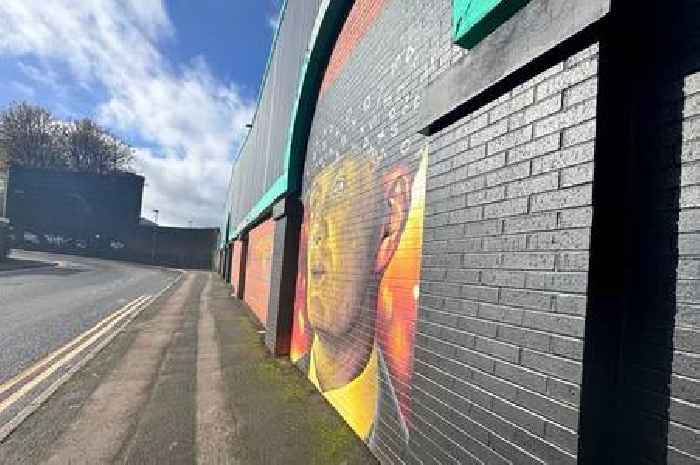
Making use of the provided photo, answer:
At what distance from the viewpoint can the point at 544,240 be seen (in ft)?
8.48

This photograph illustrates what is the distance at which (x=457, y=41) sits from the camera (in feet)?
11.5

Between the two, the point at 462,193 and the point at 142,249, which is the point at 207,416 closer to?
the point at 462,193

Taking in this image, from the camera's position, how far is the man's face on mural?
580 cm

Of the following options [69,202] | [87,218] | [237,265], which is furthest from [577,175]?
[69,202]

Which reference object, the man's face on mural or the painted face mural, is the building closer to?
the painted face mural

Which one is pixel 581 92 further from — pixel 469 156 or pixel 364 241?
pixel 364 241

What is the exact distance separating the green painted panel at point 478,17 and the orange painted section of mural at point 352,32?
112 inches

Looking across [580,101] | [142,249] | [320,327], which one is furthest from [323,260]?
[142,249]

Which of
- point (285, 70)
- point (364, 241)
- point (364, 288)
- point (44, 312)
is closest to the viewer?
point (364, 288)

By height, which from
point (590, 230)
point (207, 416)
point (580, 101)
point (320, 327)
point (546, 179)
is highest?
point (580, 101)

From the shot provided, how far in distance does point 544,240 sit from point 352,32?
5599mm

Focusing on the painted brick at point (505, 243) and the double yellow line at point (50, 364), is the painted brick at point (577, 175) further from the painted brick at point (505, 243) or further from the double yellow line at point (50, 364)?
the double yellow line at point (50, 364)

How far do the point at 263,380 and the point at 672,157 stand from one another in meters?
6.73

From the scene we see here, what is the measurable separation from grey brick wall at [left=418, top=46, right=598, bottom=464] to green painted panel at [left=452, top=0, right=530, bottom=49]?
424 mm
